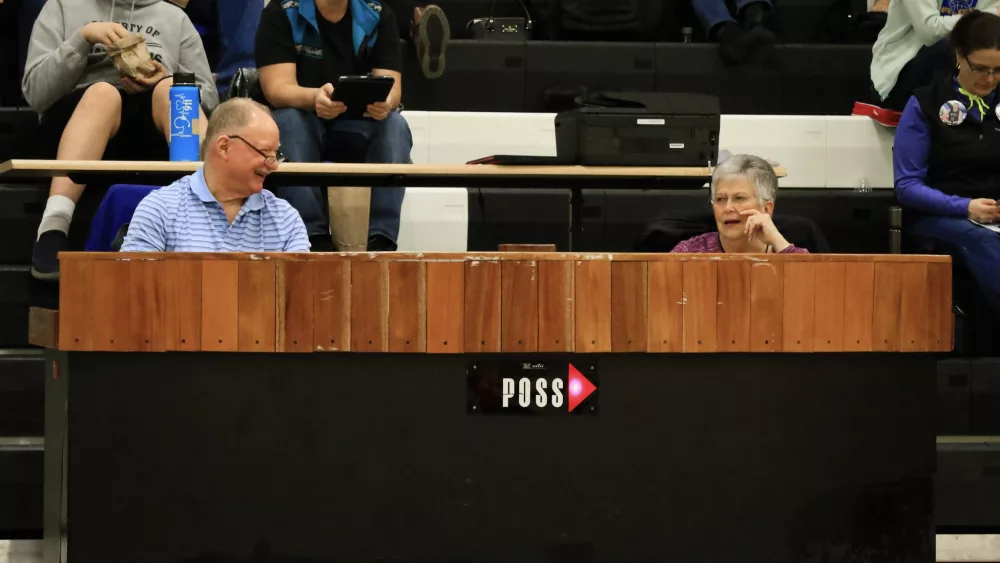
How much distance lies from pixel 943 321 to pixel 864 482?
32 cm

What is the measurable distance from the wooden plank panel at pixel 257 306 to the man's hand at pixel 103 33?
1587 millimetres

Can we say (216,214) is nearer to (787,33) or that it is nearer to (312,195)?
(312,195)

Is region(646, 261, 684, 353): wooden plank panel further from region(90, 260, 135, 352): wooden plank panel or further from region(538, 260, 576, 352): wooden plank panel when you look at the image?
region(90, 260, 135, 352): wooden plank panel

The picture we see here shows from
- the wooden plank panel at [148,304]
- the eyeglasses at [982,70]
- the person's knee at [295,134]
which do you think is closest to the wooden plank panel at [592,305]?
the wooden plank panel at [148,304]

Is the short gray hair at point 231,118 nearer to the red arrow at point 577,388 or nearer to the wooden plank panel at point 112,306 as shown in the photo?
the wooden plank panel at point 112,306

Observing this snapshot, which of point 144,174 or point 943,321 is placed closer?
point 943,321

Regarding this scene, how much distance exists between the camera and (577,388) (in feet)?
6.97

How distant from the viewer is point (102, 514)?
6.89 feet

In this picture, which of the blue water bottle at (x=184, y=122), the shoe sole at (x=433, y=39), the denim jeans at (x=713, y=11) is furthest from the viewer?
the denim jeans at (x=713, y=11)

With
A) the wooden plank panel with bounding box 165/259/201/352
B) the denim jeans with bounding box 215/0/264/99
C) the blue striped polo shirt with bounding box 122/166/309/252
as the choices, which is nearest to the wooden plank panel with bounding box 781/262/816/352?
the wooden plank panel with bounding box 165/259/201/352

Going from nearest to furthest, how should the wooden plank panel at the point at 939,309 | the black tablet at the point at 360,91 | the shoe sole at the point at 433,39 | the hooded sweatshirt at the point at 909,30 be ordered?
the wooden plank panel at the point at 939,309 < the black tablet at the point at 360,91 < the shoe sole at the point at 433,39 < the hooded sweatshirt at the point at 909,30

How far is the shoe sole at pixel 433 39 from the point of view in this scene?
155 inches

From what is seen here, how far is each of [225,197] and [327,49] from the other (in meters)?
1.11

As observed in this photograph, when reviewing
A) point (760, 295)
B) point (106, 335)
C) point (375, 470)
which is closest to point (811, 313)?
point (760, 295)
